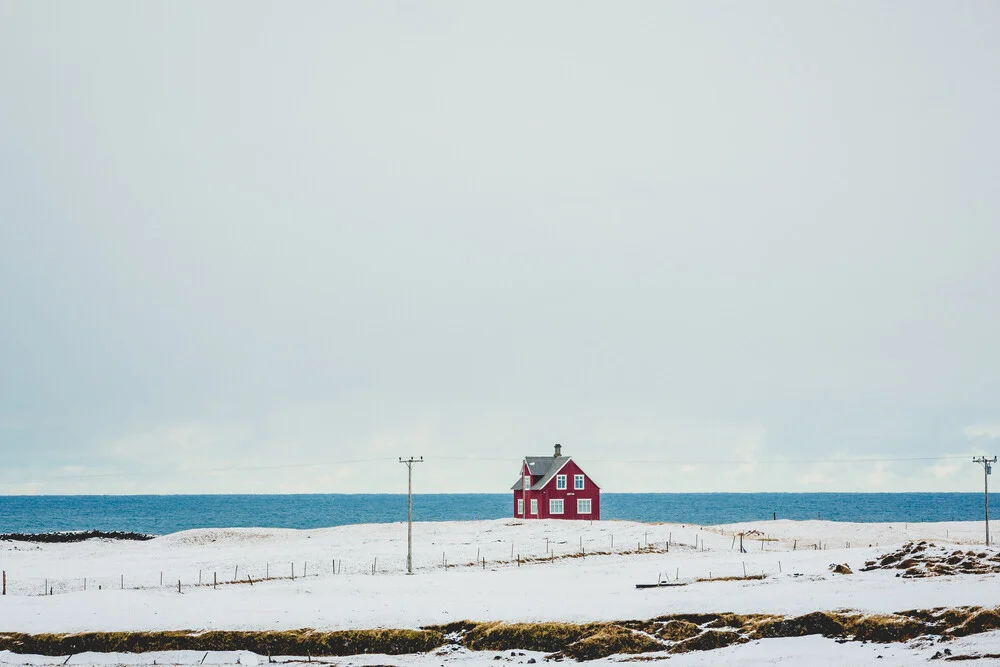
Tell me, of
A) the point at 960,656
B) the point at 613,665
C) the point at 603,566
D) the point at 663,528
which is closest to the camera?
the point at 960,656

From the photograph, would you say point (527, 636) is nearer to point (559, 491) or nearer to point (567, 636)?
point (567, 636)

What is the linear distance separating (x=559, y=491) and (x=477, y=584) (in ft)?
175

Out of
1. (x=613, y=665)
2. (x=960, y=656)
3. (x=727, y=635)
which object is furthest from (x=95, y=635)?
(x=960, y=656)

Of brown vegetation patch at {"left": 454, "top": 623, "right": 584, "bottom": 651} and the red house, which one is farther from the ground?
the red house

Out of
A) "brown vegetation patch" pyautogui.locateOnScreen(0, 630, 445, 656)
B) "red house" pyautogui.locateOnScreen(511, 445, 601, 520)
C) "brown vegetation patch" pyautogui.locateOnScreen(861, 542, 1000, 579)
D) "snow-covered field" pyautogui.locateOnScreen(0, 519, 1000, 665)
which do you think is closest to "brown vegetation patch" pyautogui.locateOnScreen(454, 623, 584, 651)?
"snow-covered field" pyautogui.locateOnScreen(0, 519, 1000, 665)

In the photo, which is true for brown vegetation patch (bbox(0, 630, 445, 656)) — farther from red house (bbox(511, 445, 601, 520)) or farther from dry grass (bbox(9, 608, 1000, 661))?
red house (bbox(511, 445, 601, 520))

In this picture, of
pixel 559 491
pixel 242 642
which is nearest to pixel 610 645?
pixel 242 642

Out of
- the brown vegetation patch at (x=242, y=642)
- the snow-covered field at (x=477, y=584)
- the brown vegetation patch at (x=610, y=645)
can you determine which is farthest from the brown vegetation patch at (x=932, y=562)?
the brown vegetation patch at (x=242, y=642)

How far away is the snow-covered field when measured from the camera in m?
46.1

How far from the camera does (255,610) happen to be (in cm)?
5097

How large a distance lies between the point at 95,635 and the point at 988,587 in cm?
4370

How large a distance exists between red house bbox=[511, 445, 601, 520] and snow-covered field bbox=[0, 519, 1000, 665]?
12.9 m

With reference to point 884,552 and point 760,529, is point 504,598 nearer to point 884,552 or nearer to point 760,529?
point 884,552

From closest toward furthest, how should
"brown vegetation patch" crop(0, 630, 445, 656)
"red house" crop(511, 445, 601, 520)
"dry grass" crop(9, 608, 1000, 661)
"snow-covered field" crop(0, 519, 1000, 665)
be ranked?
"dry grass" crop(9, 608, 1000, 661), "brown vegetation patch" crop(0, 630, 445, 656), "snow-covered field" crop(0, 519, 1000, 665), "red house" crop(511, 445, 601, 520)
